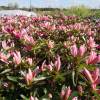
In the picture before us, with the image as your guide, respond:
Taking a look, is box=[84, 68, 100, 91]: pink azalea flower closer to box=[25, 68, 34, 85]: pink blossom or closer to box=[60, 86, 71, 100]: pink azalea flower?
box=[60, 86, 71, 100]: pink azalea flower

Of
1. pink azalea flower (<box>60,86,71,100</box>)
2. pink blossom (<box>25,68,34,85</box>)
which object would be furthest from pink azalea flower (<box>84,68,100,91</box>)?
pink blossom (<box>25,68,34,85</box>)

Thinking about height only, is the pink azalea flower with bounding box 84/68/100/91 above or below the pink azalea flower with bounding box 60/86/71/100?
above

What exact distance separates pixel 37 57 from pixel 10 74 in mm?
541

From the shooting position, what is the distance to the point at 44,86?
7.76 ft

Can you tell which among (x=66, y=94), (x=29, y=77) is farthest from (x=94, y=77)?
(x=29, y=77)

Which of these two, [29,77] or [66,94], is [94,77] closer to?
[66,94]

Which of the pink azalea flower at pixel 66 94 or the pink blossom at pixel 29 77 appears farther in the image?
the pink blossom at pixel 29 77

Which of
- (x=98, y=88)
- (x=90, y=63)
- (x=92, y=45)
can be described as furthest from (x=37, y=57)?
(x=98, y=88)

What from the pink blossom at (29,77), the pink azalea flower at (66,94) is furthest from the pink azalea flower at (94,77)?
the pink blossom at (29,77)

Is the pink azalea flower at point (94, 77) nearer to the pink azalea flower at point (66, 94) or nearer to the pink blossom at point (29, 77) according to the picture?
the pink azalea flower at point (66, 94)

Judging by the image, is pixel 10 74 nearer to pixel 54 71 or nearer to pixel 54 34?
pixel 54 71

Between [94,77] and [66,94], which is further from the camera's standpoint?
[94,77]

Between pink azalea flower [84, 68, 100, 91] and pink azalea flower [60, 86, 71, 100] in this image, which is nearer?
pink azalea flower [60, 86, 71, 100]

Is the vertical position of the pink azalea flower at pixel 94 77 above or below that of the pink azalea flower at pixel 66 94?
above
